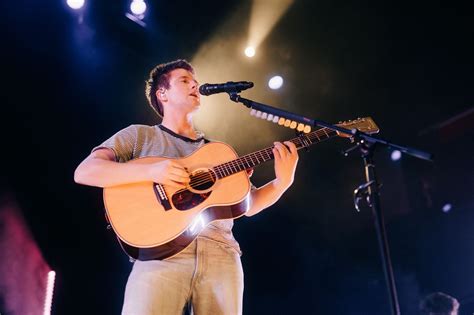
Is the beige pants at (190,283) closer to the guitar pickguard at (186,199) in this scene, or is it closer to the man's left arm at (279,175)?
the guitar pickguard at (186,199)

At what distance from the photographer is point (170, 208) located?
102 inches

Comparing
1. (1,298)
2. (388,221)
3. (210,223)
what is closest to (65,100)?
(1,298)

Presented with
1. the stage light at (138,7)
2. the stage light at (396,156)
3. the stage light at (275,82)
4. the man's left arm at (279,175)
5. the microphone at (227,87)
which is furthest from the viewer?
the stage light at (396,156)

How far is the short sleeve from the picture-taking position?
2867 millimetres

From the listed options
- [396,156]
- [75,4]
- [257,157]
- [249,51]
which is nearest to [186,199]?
[257,157]

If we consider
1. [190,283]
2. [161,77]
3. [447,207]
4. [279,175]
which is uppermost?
[447,207]

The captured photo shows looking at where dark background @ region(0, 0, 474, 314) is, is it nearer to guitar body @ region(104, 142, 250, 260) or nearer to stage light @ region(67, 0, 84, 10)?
stage light @ region(67, 0, 84, 10)

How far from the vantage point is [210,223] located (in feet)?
8.80

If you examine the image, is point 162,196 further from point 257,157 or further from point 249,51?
point 249,51

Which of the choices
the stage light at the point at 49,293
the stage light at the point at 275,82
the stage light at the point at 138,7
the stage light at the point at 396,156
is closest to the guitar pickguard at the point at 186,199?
the stage light at the point at 49,293

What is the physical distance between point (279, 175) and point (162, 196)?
0.81 meters

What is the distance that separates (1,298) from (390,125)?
6.28 meters

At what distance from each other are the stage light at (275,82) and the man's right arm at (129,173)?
451cm

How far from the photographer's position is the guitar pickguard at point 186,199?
262 cm
